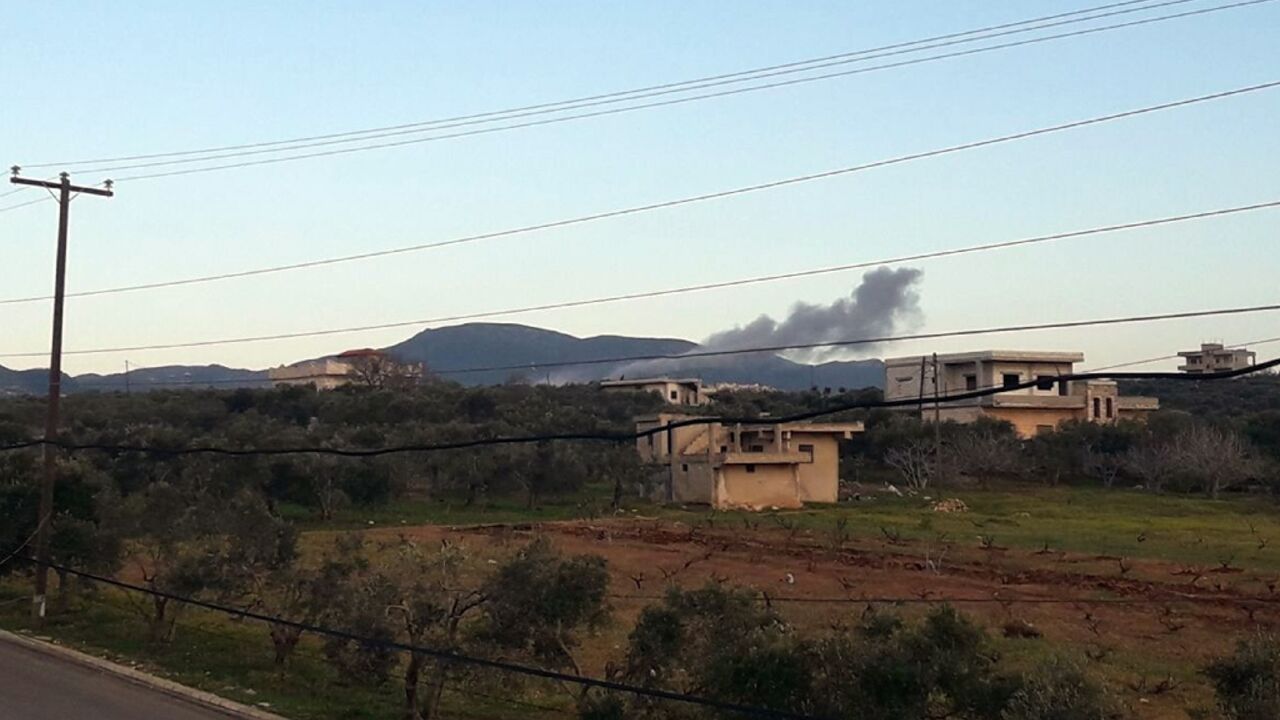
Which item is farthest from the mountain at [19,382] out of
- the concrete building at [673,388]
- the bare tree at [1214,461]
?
the bare tree at [1214,461]

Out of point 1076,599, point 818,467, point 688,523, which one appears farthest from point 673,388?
point 1076,599

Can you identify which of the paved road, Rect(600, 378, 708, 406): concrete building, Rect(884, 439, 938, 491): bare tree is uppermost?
Rect(600, 378, 708, 406): concrete building

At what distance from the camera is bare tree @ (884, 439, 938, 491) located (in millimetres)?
68438

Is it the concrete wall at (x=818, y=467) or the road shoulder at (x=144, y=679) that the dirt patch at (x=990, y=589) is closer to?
the road shoulder at (x=144, y=679)

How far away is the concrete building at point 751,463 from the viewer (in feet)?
204

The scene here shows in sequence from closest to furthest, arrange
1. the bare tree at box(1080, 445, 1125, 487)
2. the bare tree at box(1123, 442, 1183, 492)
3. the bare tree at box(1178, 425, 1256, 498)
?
the bare tree at box(1178, 425, 1256, 498)
the bare tree at box(1123, 442, 1183, 492)
the bare tree at box(1080, 445, 1125, 487)

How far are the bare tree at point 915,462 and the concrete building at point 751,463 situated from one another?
352 cm

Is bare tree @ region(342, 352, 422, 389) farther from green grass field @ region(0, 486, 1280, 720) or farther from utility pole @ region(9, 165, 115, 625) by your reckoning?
utility pole @ region(9, 165, 115, 625)

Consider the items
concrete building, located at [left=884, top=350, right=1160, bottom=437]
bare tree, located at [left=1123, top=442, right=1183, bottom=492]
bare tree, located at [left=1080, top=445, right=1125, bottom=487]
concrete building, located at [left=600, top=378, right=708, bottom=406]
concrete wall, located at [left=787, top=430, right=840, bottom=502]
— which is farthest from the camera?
concrete building, located at [left=600, top=378, right=708, bottom=406]

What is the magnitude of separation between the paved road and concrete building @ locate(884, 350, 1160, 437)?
6813 centimetres

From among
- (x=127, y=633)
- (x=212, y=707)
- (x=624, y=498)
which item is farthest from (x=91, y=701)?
(x=624, y=498)

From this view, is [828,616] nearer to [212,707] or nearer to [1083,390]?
[212,707]

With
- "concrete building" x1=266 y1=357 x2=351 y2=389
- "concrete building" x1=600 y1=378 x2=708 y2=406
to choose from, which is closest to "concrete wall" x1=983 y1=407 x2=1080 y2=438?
"concrete building" x1=600 y1=378 x2=708 y2=406

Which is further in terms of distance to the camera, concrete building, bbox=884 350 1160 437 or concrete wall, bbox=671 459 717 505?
concrete building, bbox=884 350 1160 437
